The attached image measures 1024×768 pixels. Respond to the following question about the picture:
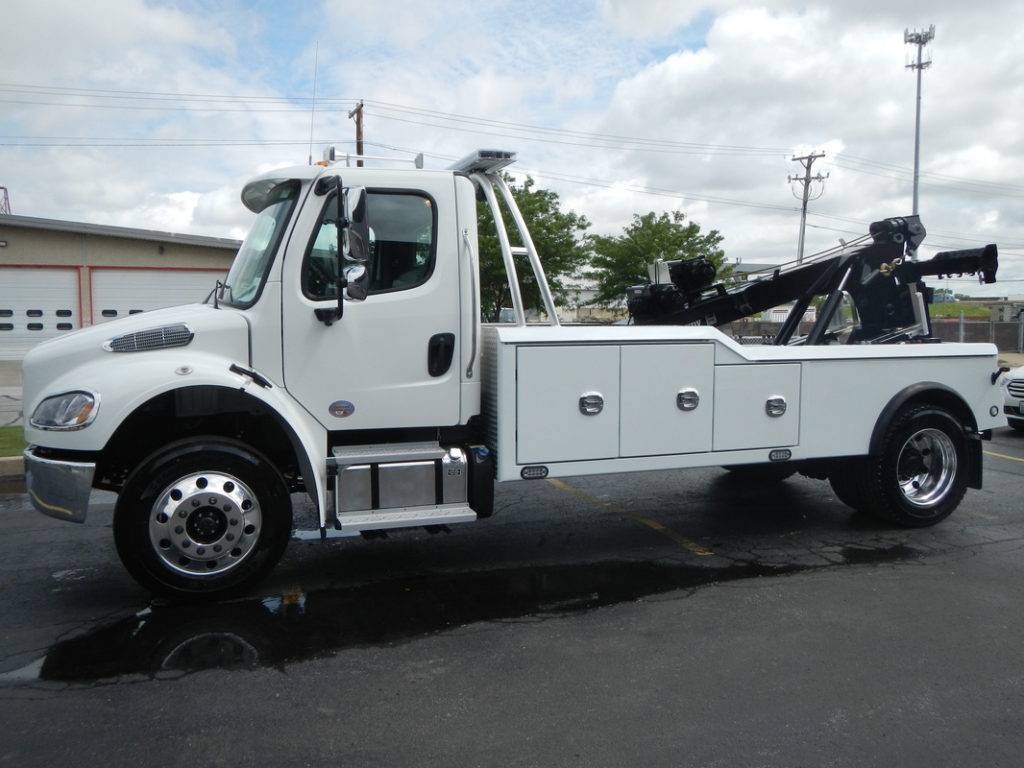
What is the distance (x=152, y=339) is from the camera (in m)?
4.93

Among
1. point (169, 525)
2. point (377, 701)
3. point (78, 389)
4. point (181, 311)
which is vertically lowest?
point (377, 701)

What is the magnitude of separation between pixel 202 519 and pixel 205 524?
0.11 feet

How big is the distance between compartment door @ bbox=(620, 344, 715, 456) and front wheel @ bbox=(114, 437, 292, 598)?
2.34m

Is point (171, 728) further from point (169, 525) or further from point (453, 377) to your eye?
point (453, 377)

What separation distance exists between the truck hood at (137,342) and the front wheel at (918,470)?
4.98m

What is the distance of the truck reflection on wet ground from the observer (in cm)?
426

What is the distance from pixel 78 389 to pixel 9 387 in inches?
619

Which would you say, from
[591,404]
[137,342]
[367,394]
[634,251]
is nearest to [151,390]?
[137,342]

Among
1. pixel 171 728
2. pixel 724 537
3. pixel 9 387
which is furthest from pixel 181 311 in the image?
pixel 9 387

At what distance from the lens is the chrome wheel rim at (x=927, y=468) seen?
6.92m

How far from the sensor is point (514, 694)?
12.8ft

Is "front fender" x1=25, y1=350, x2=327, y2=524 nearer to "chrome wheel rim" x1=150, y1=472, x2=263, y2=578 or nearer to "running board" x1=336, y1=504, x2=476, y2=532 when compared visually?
"running board" x1=336, y1=504, x2=476, y2=532

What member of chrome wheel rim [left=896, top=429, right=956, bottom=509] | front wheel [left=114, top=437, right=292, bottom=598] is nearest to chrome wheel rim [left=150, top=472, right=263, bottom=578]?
front wheel [left=114, top=437, right=292, bottom=598]

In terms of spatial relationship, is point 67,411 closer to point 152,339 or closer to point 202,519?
point 152,339
